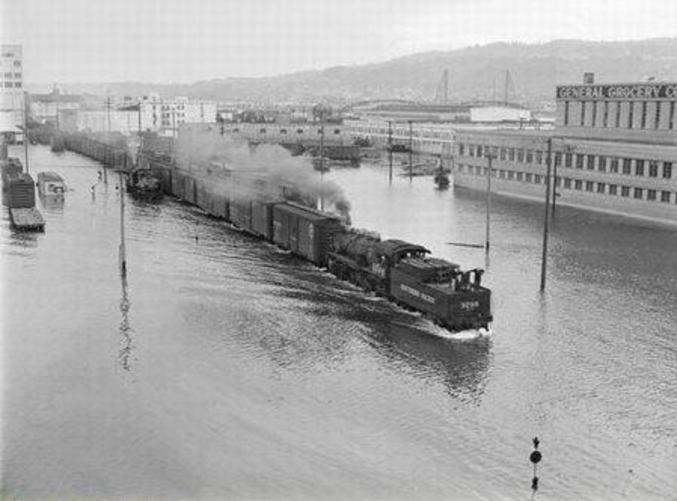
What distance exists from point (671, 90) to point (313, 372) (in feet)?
180

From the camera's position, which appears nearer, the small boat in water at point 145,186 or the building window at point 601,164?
the building window at point 601,164

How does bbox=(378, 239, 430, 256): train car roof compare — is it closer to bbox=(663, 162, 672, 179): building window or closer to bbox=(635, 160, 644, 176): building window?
bbox=(663, 162, 672, 179): building window

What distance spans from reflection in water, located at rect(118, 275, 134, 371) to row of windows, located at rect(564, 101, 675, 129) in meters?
52.1

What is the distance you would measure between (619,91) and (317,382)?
197 ft

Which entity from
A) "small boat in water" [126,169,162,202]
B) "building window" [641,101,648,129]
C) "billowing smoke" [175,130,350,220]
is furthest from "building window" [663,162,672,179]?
"small boat in water" [126,169,162,202]

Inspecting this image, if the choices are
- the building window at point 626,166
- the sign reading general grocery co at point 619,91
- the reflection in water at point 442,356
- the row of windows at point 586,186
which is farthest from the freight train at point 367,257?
the sign reading general grocery co at point 619,91

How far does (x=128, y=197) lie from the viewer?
3524 inches

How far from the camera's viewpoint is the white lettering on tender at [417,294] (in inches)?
1428

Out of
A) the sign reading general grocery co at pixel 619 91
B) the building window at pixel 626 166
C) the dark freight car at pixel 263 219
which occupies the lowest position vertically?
the dark freight car at pixel 263 219

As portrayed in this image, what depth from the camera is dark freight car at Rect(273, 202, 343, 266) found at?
48594mm

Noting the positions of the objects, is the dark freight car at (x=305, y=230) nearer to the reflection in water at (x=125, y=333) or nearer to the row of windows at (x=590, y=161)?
the reflection in water at (x=125, y=333)

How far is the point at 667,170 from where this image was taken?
68688mm

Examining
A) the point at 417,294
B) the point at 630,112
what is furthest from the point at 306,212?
the point at 630,112

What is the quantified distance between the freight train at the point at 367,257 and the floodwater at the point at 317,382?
1041mm
